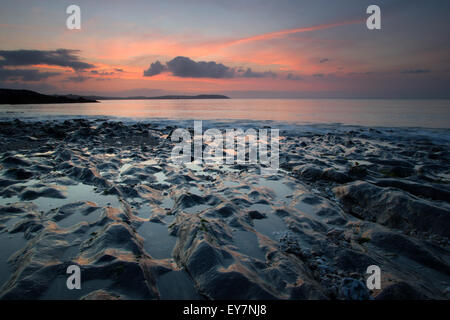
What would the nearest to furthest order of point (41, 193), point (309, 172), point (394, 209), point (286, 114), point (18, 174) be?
point (394, 209), point (41, 193), point (18, 174), point (309, 172), point (286, 114)

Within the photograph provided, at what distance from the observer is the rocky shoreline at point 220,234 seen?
2521 mm

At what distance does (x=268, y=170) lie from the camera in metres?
7.92

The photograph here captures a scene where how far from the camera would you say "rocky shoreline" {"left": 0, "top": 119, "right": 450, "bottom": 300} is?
2521 millimetres

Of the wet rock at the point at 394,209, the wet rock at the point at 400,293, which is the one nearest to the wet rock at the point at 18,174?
the wet rock at the point at 400,293

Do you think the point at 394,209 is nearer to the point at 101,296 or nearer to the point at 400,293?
the point at 400,293

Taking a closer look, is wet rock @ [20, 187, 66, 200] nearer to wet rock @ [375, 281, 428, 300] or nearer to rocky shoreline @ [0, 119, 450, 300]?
rocky shoreline @ [0, 119, 450, 300]

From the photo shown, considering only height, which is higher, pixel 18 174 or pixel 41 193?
pixel 18 174

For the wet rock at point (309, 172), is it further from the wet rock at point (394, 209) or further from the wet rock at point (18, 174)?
the wet rock at point (18, 174)

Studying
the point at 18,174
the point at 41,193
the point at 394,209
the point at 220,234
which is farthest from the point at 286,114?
the point at 41,193

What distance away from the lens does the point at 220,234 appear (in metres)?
3.63

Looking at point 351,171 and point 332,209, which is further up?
point 351,171
